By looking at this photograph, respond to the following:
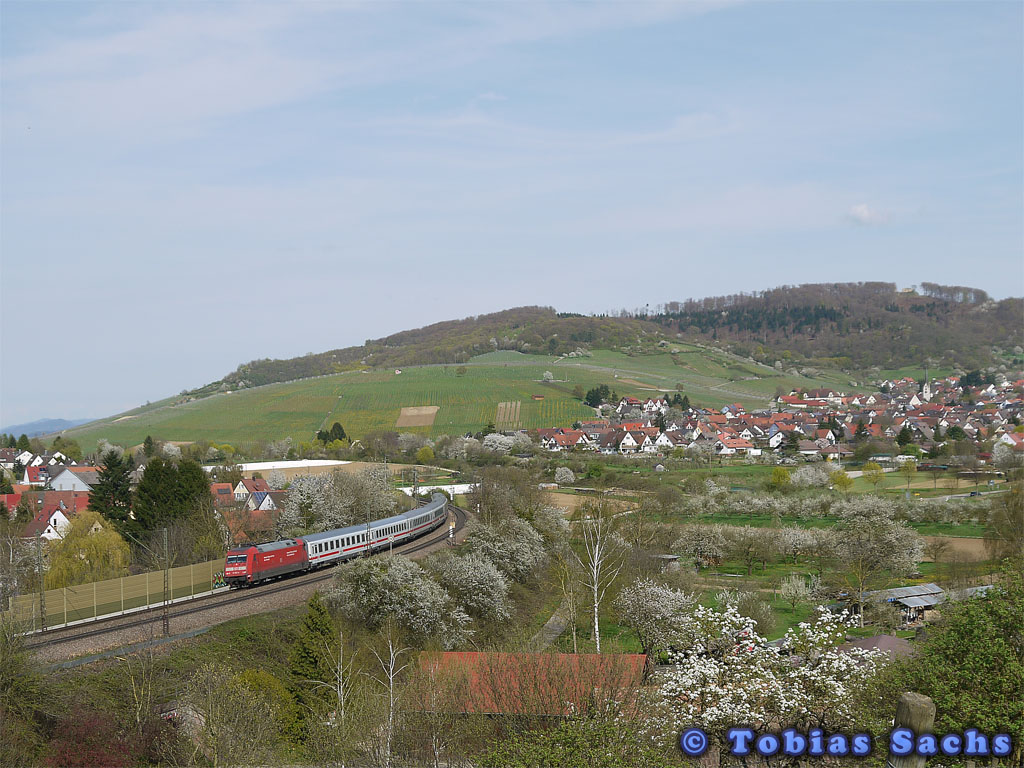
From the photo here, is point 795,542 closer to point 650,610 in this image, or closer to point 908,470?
point 650,610

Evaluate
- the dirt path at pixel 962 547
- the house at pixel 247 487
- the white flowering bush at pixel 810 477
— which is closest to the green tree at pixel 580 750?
the dirt path at pixel 962 547

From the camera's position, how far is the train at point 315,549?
3222 cm

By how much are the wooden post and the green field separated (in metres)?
104

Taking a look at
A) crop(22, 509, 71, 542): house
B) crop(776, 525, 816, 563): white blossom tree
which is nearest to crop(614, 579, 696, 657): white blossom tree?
crop(776, 525, 816, 563): white blossom tree

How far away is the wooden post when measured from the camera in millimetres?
5137

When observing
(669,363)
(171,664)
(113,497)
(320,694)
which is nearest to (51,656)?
(171,664)

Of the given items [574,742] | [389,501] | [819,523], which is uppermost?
[574,742]

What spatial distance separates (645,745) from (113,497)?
4629 cm

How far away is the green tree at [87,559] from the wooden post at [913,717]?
3639 cm

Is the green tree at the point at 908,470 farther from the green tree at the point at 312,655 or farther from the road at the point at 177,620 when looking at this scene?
the green tree at the point at 312,655

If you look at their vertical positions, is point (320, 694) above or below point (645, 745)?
below

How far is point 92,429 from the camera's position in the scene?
5305 inches

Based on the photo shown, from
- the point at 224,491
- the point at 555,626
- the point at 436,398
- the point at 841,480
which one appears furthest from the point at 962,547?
the point at 436,398

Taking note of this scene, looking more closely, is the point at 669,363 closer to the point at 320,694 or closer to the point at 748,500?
the point at 748,500
